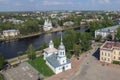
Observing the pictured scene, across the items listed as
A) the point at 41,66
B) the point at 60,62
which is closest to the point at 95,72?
the point at 60,62

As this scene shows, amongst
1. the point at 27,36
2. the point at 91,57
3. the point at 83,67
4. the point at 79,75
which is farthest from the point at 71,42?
the point at 27,36

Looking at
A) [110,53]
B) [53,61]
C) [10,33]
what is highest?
[110,53]

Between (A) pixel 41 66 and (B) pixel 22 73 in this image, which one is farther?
(A) pixel 41 66

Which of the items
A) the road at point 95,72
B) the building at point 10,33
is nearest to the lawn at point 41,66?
the road at point 95,72

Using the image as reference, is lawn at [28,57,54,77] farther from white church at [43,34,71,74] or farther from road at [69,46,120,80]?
road at [69,46,120,80]

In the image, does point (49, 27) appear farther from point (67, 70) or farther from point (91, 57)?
point (67, 70)

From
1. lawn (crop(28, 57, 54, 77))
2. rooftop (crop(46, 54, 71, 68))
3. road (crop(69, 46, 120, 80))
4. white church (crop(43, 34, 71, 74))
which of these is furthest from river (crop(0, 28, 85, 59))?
road (crop(69, 46, 120, 80))

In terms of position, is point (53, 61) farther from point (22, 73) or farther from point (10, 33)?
point (10, 33)
